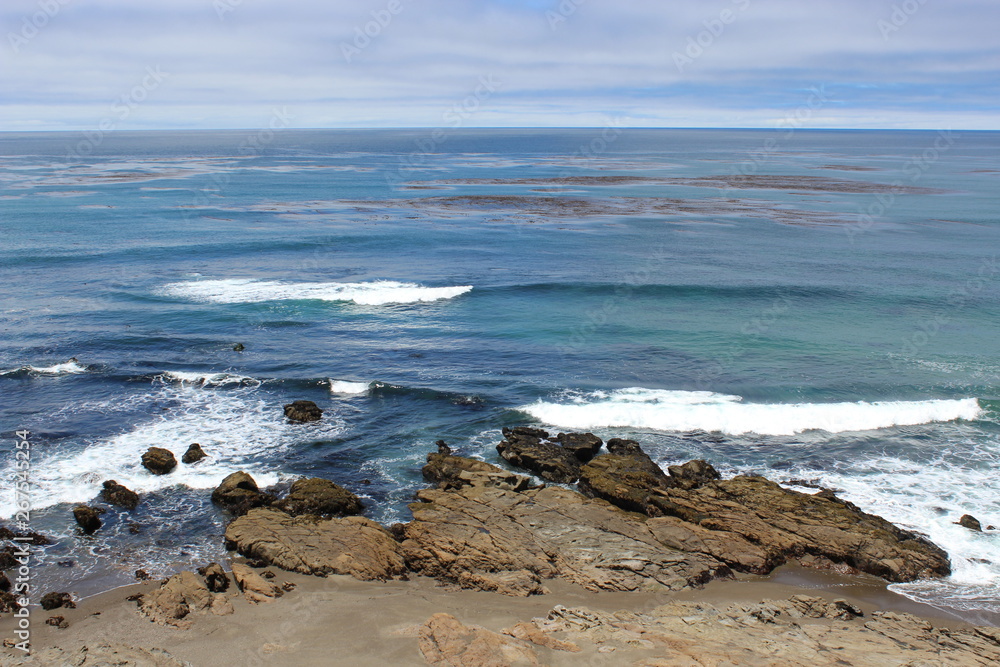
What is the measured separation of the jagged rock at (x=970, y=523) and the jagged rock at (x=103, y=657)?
21.0 m

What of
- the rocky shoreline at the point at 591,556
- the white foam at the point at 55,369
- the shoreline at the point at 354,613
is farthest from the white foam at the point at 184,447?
the shoreline at the point at 354,613

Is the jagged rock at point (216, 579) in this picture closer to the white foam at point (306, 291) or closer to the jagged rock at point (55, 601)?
the jagged rock at point (55, 601)

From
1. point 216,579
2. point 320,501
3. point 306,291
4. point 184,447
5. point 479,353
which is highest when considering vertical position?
point 306,291

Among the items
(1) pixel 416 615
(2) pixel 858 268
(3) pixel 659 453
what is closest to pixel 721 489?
(3) pixel 659 453

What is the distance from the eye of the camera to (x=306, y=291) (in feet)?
155

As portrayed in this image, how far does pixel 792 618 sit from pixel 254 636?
12.3 meters

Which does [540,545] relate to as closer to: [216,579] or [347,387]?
[216,579]

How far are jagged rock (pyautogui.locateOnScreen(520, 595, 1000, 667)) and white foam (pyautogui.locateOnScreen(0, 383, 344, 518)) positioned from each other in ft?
42.4

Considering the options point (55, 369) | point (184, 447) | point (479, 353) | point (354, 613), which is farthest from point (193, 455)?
point (479, 353)

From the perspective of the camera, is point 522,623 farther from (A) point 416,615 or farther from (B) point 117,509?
(B) point 117,509

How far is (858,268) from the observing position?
5288cm

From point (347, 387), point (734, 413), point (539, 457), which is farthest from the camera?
point (347, 387)

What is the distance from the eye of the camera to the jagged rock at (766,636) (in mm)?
14555

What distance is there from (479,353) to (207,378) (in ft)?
42.4
